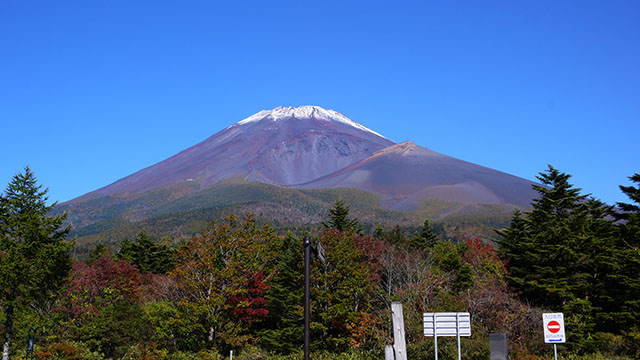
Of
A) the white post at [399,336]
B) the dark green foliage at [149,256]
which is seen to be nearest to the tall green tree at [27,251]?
the white post at [399,336]

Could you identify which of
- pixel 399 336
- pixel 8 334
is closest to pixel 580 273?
pixel 399 336

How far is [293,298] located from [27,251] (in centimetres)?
1759

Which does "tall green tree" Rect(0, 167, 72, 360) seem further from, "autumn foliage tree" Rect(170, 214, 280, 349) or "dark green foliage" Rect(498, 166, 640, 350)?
"dark green foliage" Rect(498, 166, 640, 350)

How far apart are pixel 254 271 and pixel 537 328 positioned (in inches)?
757

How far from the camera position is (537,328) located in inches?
1358

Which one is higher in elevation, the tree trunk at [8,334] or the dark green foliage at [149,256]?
the dark green foliage at [149,256]

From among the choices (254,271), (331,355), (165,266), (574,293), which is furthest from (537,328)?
(165,266)

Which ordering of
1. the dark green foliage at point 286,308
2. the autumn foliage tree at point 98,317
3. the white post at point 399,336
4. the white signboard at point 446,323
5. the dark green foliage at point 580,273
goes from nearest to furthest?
the white post at point 399,336 < the white signboard at point 446,323 < the dark green foliage at point 580,273 < the autumn foliage tree at point 98,317 < the dark green foliage at point 286,308

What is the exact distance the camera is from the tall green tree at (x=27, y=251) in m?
34.2


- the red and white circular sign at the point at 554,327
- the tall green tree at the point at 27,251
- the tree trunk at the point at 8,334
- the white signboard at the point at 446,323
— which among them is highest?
the tall green tree at the point at 27,251

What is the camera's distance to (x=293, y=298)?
4362 cm

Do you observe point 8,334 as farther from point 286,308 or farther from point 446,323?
point 446,323

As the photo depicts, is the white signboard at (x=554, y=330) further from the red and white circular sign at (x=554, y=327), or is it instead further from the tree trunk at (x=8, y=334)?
the tree trunk at (x=8, y=334)

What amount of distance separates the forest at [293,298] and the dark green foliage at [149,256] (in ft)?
86.6
